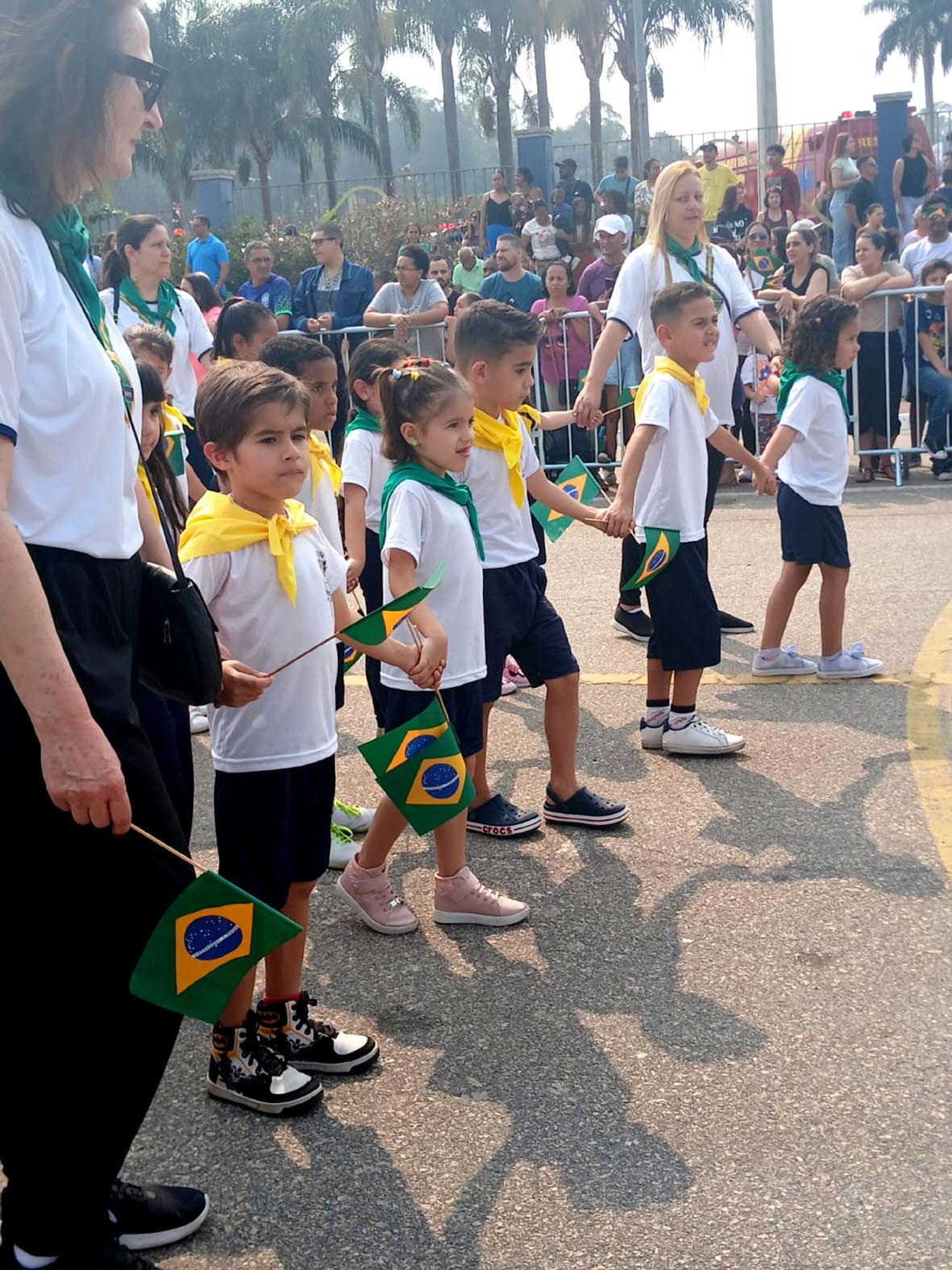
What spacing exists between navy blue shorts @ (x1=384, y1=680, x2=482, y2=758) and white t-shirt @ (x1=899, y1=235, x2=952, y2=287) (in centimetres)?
867

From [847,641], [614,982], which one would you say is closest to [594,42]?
[847,641]

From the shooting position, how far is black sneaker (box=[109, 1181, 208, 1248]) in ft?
8.39

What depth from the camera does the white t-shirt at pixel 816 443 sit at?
583 cm

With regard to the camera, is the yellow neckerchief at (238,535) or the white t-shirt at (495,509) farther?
the white t-shirt at (495,509)

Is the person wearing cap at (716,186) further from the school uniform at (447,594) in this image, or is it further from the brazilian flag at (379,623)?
the brazilian flag at (379,623)

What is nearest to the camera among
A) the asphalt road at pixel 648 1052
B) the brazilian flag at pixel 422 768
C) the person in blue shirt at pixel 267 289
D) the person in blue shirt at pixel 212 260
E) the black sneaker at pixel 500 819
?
the asphalt road at pixel 648 1052

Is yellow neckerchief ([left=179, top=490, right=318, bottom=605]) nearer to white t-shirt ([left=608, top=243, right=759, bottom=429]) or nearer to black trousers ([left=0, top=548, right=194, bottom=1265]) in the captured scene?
black trousers ([left=0, top=548, right=194, bottom=1265])

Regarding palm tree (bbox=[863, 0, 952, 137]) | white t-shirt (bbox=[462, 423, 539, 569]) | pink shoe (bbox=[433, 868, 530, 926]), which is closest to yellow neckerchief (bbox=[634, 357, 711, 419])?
white t-shirt (bbox=[462, 423, 539, 569])

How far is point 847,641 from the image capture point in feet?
21.1

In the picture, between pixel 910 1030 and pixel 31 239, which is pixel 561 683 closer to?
pixel 910 1030

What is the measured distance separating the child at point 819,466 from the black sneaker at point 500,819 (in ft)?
6.35

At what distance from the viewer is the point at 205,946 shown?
231 centimetres

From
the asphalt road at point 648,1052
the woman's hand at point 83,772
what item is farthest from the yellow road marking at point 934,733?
the woman's hand at point 83,772

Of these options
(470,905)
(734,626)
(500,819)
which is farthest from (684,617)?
(734,626)
